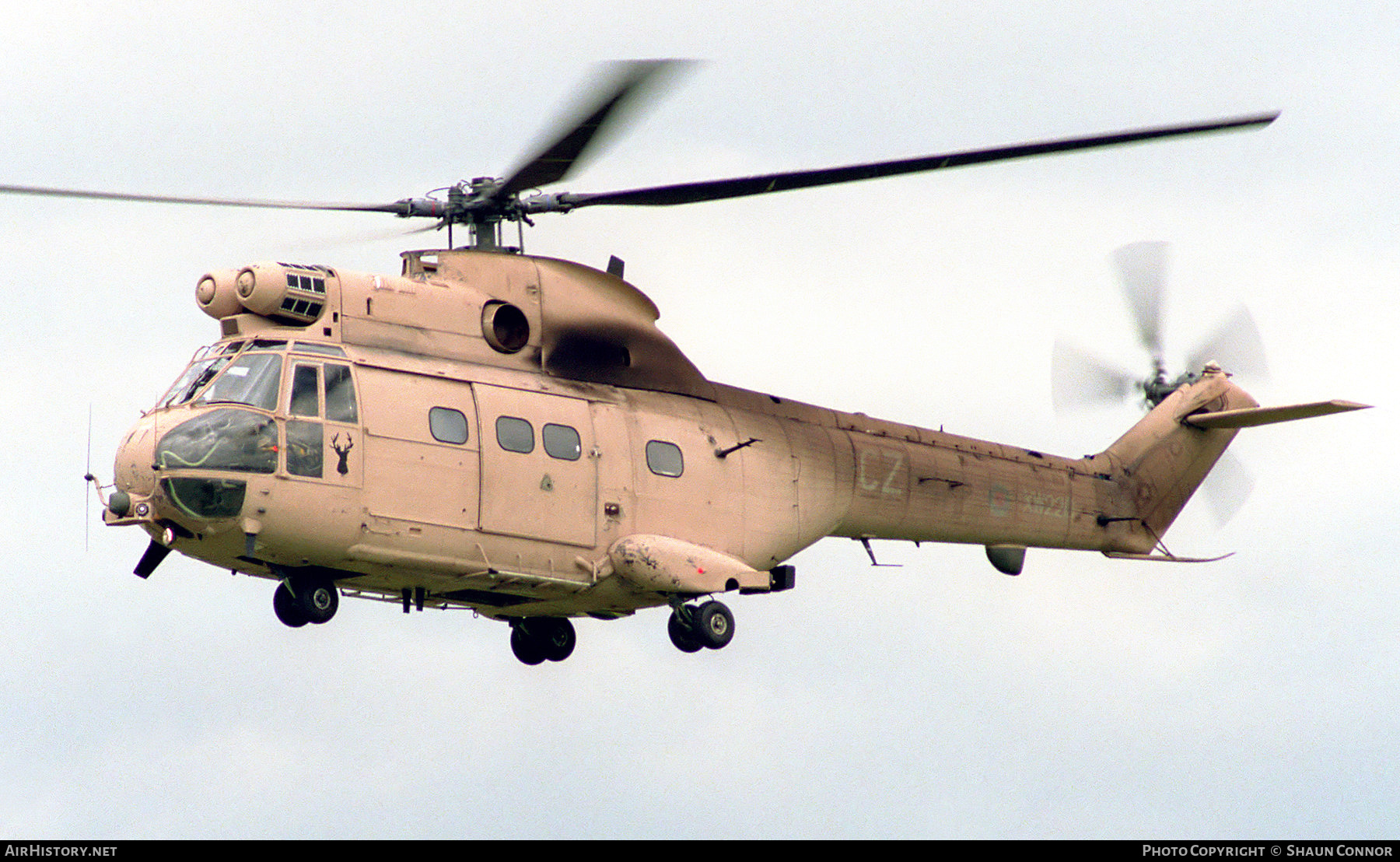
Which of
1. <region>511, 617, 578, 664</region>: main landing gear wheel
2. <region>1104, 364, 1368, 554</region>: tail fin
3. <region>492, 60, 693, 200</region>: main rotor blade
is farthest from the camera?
<region>1104, 364, 1368, 554</region>: tail fin

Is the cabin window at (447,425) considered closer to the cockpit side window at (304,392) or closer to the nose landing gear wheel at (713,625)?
the cockpit side window at (304,392)

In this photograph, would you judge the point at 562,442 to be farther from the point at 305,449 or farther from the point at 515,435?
the point at 305,449

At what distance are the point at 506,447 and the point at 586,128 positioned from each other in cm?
375

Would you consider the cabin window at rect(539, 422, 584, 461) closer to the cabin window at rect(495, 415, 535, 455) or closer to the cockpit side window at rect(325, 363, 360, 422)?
the cabin window at rect(495, 415, 535, 455)

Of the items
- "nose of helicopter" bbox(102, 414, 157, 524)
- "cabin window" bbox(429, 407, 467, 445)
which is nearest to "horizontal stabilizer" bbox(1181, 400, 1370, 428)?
"cabin window" bbox(429, 407, 467, 445)

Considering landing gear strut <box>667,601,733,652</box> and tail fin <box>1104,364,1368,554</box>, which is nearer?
landing gear strut <box>667,601,733,652</box>

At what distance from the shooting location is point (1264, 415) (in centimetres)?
2870

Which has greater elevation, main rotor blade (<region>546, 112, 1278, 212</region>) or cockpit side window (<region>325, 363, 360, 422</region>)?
main rotor blade (<region>546, 112, 1278, 212</region>)

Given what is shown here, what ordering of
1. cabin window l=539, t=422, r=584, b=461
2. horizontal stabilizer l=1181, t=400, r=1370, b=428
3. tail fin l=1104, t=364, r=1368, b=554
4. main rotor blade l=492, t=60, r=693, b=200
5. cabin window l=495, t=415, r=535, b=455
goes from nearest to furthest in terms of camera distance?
main rotor blade l=492, t=60, r=693, b=200 < cabin window l=495, t=415, r=535, b=455 < cabin window l=539, t=422, r=584, b=461 < horizontal stabilizer l=1181, t=400, r=1370, b=428 < tail fin l=1104, t=364, r=1368, b=554

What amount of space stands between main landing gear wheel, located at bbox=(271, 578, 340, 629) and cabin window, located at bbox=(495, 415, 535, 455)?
7.94 ft

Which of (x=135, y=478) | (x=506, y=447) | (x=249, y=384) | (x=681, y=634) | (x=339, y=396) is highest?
(x=249, y=384)

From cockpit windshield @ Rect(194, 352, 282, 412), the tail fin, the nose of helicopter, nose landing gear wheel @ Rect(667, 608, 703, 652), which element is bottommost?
nose landing gear wheel @ Rect(667, 608, 703, 652)

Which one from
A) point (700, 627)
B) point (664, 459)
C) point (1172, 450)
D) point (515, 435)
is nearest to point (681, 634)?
point (700, 627)

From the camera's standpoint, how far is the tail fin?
1151 inches
